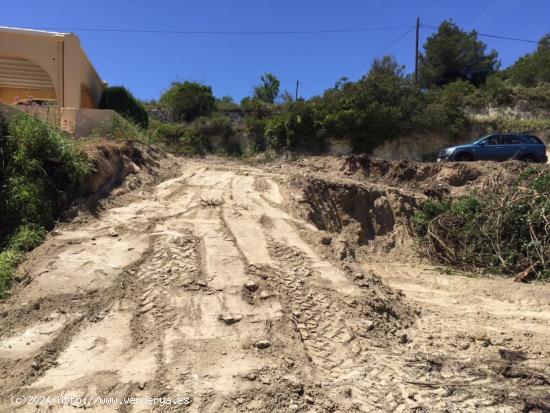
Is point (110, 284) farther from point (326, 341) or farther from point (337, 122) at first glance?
point (337, 122)

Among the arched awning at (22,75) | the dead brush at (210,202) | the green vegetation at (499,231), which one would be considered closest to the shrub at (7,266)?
the dead brush at (210,202)

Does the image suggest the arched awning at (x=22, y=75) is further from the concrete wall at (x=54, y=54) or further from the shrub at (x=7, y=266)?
the shrub at (x=7, y=266)

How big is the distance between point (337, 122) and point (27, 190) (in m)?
15.8

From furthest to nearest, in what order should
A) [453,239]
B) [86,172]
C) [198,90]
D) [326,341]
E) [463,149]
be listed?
[198,90] < [463,149] < [453,239] < [86,172] < [326,341]

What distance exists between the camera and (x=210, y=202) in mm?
9523

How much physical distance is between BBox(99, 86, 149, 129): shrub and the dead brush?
356 inches

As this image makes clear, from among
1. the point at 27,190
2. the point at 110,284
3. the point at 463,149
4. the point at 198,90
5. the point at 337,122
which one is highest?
the point at 198,90

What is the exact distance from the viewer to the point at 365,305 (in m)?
5.88

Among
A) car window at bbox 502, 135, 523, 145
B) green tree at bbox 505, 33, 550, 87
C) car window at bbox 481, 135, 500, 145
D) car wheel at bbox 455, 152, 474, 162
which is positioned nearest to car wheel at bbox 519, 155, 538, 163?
car window at bbox 502, 135, 523, 145

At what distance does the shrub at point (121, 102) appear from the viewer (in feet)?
57.9

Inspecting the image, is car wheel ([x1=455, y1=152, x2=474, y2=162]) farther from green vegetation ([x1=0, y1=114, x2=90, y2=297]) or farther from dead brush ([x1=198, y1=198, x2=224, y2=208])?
green vegetation ([x1=0, y1=114, x2=90, y2=297])

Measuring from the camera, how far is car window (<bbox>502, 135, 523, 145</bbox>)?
54.5 feet

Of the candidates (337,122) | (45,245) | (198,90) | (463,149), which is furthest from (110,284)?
(198,90)

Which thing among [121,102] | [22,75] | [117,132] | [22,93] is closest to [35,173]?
[117,132]
